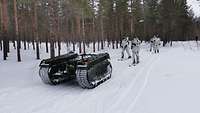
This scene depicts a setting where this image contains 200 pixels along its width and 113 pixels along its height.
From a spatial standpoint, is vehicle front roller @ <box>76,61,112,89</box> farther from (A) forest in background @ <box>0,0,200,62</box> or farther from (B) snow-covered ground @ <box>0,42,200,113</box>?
(A) forest in background @ <box>0,0,200,62</box>

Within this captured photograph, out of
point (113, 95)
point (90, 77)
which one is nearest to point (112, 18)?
point (90, 77)

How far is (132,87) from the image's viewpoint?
12.7 m

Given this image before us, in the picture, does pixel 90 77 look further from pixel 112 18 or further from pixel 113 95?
pixel 112 18

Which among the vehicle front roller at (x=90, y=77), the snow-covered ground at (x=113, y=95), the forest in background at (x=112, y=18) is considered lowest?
the snow-covered ground at (x=113, y=95)

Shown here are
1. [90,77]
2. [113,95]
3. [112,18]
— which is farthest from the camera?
[112,18]

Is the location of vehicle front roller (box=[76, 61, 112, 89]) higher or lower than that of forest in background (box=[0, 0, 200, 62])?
lower

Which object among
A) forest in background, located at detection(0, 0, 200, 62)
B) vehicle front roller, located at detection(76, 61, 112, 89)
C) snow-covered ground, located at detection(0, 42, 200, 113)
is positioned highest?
forest in background, located at detection(0, 0, 200, 62)

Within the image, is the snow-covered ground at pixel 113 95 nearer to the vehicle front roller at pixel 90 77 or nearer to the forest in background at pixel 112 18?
the vehicle front roller at pixel 90 77

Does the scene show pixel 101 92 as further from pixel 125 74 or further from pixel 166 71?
pixel 166 71

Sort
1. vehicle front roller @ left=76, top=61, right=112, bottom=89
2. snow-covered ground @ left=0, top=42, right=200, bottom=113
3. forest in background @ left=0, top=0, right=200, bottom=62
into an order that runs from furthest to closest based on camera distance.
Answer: forest in background @ left=0, top=0, right=200, bottom=62
vehicle front roller @ left=76, top=61, right=112, bottom=89
snow-covered ground @ left=0, top=42, right=200, bottom=113

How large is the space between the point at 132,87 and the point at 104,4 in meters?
37.6

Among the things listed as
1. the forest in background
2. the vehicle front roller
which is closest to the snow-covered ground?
the vehicle front roller

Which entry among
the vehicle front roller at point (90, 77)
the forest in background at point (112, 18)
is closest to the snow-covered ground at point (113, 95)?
the vehicle front roller at point (90, 77)

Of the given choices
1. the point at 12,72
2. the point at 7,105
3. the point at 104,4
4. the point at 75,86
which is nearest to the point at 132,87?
the point at 75,86
